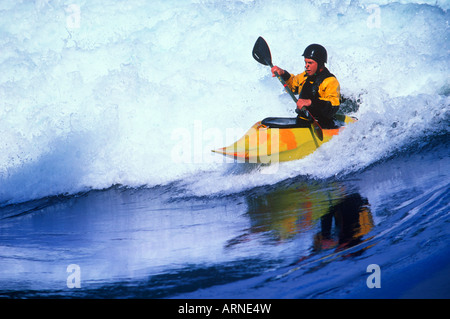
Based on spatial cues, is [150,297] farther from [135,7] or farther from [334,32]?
[135,7]

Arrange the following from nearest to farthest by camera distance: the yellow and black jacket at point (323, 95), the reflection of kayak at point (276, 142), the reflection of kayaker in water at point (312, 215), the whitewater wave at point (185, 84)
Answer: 1. the reflection of kayaker in water at point (312, 215)
2. the yellow and black jacket at point (323, 95)
3. the reflection of kayak at point (276, 142)
4. the whitewater wave at point (185, 84)

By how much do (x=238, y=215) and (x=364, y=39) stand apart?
5.56m

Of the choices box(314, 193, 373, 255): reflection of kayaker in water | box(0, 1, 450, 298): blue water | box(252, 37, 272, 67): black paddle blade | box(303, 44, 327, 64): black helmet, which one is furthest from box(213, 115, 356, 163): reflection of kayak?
box(252, 37, 272, 67): black paddle blade

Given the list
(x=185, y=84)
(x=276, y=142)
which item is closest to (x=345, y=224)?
(x=276, y=142)

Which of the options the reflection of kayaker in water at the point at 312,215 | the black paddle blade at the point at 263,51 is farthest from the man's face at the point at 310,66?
A: the reflection of kayaker in water at the point at 312,215

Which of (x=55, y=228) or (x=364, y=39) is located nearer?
(x=55, y=228)

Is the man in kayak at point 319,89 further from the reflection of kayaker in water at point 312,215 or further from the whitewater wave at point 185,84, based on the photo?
the reflection of kayaker in water at point 312,215

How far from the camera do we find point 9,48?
30.6ft

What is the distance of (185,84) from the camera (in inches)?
304

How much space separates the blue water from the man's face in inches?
28.0

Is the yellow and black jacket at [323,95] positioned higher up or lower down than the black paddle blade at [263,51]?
lower down

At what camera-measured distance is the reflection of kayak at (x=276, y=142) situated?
16.8ft
